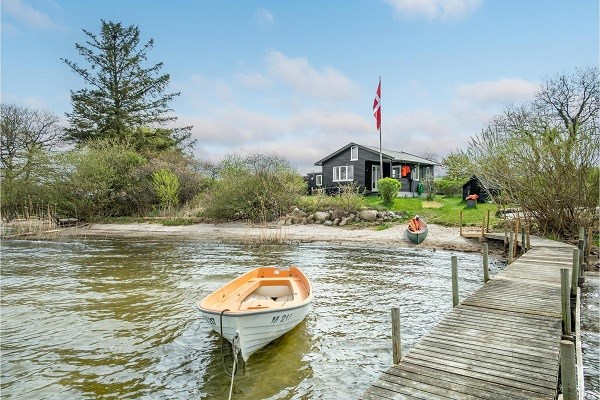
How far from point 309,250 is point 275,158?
1028cm

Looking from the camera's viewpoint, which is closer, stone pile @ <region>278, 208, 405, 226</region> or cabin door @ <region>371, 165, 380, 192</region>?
stone pile @ <region>278, 208, 405, 226</region>

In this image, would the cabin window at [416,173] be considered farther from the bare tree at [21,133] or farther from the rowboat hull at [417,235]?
the bare tree at [21,133]

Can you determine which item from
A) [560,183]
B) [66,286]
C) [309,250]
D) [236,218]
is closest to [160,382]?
[66,286]

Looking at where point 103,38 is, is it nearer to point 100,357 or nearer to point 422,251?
point 422,251

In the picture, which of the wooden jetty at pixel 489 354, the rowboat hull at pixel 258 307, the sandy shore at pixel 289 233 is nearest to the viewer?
the wooden jetty at pixel 489 354

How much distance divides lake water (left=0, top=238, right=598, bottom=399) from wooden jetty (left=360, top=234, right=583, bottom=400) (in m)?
1.20

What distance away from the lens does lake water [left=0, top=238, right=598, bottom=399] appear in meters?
6.16

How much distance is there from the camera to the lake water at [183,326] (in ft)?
20.2

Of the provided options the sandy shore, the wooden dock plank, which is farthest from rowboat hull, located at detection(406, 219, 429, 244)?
the wooden dock plank

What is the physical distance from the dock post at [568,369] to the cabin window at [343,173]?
111 feet

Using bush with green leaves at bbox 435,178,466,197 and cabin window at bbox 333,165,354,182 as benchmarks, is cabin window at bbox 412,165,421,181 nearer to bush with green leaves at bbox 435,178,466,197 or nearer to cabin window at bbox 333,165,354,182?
bush with green leaves at bbox 435,178,466,197

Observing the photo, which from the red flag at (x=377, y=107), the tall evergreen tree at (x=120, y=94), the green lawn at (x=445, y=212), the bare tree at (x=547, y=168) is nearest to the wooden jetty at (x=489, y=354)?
the bare tree at (x=547, y=168)

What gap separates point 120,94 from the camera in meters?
40.7

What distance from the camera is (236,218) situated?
28.2m
